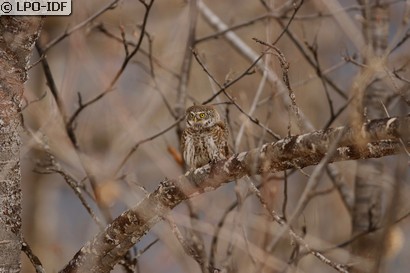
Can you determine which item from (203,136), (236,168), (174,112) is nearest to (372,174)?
(174,112)

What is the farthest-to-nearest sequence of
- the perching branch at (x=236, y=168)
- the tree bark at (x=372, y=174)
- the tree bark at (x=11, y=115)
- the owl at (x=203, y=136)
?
the tree bark at (x=372, y=174) < the owl at (x=203, y=136) < the tree bark at (x=11, y=115) < the perching branch at (x=236, y=168)

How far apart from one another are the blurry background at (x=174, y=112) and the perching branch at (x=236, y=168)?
0.36 ft

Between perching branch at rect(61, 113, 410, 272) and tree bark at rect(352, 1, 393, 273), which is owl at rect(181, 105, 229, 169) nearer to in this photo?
perching branch at rect(61, 113, 410, 272)

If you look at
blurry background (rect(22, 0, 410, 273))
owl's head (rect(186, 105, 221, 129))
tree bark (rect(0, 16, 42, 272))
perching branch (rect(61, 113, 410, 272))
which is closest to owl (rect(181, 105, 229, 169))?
owl's head (rect(186, 105, 221, 129))

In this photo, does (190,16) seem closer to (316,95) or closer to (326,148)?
(326,148)

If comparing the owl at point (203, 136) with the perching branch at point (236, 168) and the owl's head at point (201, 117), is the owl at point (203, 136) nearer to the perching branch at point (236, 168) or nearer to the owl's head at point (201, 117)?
the owl's head at point (201, 117)

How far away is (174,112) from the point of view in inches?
202

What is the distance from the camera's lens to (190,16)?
5234mm

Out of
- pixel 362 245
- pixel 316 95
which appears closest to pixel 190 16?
pixel 362 245

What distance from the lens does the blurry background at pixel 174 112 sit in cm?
413

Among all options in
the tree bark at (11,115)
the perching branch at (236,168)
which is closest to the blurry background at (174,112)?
the perching branch at (236,168)

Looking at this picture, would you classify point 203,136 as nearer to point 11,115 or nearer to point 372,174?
point 11,115

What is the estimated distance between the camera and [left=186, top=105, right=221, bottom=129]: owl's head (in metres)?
4.13

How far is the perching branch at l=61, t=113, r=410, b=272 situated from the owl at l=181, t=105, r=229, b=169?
37.7 inches
